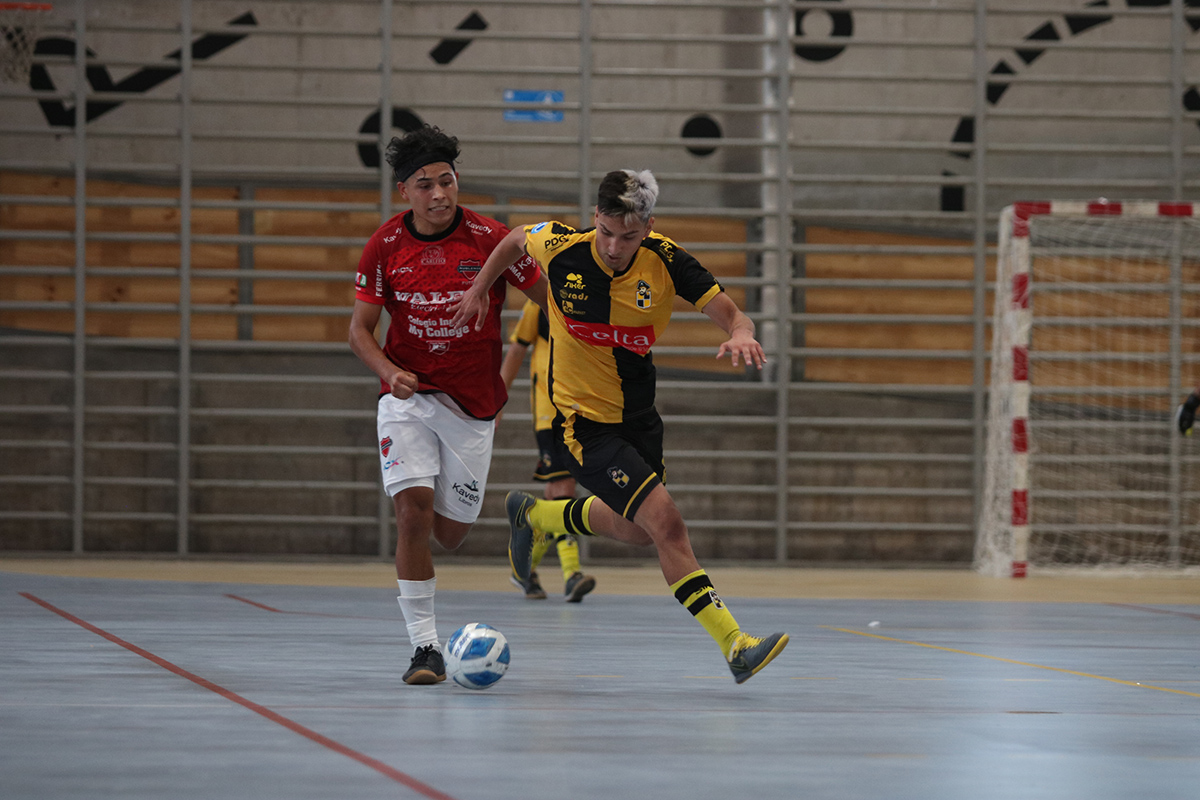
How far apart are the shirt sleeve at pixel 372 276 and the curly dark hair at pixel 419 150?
0.93 ft

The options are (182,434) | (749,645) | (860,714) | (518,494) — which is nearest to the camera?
(860,714)

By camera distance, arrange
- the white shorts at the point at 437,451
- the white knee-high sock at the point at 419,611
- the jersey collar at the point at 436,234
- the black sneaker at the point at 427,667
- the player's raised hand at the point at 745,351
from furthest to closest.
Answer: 1. the jersey collar at the point at 436,234
2. the white shorts at the point at 437,451
3. the white knee-high sock at the point at 419,611
4. the black sneaker at the point at 427,667
5. the player's raised hand at the point at 745,351

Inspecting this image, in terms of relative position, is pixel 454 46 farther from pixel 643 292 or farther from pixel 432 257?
pixel 643 292

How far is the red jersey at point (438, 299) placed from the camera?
4.95 meters

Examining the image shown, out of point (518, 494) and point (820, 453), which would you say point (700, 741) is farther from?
point (820, 453)

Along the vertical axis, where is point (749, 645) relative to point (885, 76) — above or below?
below

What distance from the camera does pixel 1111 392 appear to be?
11633 mm

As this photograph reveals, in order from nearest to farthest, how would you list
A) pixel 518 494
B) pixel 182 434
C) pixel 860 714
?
pixel 860 714, pixel 518 494, pixel 182 434

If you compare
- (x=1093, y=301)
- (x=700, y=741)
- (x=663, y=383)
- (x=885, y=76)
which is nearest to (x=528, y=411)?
(x=663, y=383)

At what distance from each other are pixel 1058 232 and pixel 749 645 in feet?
26.9

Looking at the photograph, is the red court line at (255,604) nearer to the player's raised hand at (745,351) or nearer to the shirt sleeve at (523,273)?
the shirt sleeve at (523,273)

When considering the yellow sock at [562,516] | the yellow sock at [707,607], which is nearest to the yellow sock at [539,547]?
the yellow sock at [562,516]

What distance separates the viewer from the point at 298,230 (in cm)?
1187

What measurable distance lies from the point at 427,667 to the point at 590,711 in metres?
0.82
